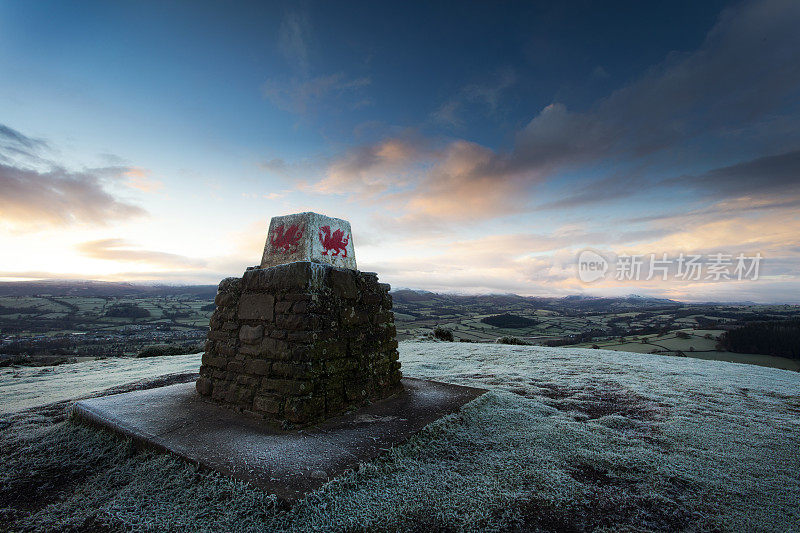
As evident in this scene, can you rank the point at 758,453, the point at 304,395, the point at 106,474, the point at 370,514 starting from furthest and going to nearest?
the point at 304,395, the point at 758,453, the point at 106,474, the point at 370,514

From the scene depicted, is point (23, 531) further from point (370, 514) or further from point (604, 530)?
point (604, 530)

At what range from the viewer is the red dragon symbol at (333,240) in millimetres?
5375

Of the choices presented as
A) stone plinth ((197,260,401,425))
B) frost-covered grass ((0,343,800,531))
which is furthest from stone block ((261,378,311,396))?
frost-covered grass ((0,343,800,531))

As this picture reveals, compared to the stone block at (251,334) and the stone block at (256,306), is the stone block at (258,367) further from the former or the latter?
the stone block at (256,306)

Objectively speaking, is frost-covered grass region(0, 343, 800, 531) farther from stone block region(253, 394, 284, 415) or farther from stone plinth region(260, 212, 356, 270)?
stone plinth region(260, 212, 356, 270)

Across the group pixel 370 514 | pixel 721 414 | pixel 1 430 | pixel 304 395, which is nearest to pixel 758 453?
pixel 721 414

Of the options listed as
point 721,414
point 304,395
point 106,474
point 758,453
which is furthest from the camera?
point 721,414

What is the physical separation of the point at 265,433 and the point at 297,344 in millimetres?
1140

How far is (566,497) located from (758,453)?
286 centimetres

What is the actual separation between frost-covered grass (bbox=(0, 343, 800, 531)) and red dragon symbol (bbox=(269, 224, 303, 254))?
3117mm

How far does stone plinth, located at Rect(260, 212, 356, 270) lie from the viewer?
5180mm

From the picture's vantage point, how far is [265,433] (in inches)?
158

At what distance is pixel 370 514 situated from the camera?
8.80ft

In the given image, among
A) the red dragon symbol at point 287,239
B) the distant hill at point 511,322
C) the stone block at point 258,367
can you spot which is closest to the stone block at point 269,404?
the stone block at point 258,367
